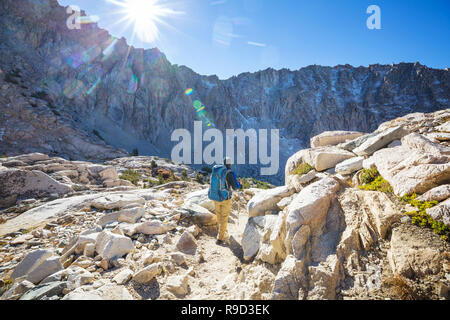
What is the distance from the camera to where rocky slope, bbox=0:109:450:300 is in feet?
9.19

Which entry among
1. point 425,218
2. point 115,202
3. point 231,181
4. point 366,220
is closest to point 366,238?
point 366,220

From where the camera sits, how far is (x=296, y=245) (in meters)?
3.69

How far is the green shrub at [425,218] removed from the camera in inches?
103

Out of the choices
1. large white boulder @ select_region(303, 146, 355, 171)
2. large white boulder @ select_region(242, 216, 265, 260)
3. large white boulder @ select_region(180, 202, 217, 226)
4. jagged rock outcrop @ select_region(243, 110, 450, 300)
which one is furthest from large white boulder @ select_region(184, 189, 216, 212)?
large white boulder @ select_region(303, 146, 355, 171)

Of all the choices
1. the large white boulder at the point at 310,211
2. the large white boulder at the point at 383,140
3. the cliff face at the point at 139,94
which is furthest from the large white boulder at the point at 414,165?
the cliff face at the point at 139,94

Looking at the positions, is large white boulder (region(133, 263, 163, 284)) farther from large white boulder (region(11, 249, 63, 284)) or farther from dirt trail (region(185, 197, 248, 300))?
large white boulder (region(11, 249, 63, 284))

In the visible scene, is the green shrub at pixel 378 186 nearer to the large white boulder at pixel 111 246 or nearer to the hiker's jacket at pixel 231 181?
the hiker's jacket at pixel 231 181

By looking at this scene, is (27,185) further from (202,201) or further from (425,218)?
(425,218)

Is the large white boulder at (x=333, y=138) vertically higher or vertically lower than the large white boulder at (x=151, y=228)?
higher

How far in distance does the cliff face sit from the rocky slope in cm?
3487

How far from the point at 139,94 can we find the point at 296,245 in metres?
68.8

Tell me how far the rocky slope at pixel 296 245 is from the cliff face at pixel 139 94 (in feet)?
114

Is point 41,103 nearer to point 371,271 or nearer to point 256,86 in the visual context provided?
point 371,271
